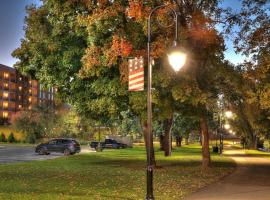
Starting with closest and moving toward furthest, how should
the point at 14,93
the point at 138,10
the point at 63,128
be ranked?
the point at 138,10, the point at 63,128, the point at 14,93

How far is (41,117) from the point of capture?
→ 94.0 meters

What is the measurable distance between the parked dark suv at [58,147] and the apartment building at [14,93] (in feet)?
286

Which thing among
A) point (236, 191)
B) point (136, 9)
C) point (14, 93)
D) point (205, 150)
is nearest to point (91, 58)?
point (136, 9)

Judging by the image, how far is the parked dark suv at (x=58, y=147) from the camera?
49062mm

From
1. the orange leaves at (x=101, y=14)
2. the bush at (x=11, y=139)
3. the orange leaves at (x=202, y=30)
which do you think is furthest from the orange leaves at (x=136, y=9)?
the bush at (x=11, y=139)

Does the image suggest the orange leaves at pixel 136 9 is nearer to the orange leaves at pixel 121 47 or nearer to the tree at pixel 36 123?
the orange leaves at pixel 121 47

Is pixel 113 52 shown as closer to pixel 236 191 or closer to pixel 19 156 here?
pixel 236 191

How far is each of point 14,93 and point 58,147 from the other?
108678 millimetres

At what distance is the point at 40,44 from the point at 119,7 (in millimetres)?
6667

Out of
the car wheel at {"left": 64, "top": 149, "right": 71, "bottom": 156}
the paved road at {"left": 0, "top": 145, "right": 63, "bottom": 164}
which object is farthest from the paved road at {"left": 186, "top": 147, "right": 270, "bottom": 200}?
the car wheel at {"left": 64, "top": 149, "right": 71, "bottom": 156}

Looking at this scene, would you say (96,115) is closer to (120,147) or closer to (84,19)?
(84,19)

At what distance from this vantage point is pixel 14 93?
154 meters

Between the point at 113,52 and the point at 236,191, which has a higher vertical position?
the point at 113,52

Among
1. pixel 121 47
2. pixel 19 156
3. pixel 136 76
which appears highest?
pixel 121 47
